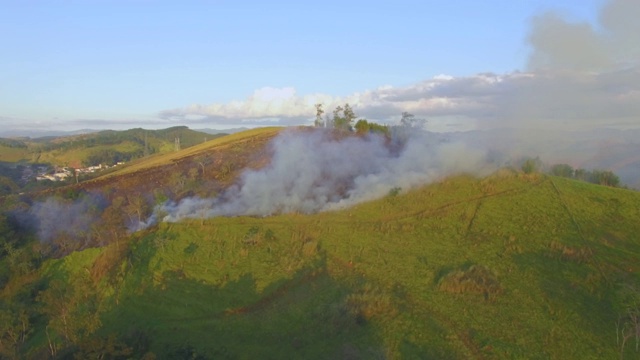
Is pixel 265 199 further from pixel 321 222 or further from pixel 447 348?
pixel 447 348

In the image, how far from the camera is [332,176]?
3519 cm

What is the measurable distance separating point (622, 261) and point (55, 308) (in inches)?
1042

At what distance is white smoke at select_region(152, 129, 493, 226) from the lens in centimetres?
3120

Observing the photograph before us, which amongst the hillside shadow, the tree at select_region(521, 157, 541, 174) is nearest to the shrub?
the hillside shadow

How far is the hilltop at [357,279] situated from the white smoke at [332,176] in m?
0.90

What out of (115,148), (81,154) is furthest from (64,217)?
(115,148)

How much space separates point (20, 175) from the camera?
3558 inches

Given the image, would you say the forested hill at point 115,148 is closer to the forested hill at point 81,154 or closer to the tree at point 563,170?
the forested hill at point 81,154

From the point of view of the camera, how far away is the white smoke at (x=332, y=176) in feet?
102

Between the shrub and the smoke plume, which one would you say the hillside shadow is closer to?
the shrub

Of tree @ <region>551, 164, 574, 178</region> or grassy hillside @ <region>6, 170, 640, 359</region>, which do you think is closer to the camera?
grassy hillside @ <region>6, 170, 640, 359</region>

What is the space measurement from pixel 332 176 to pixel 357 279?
42.5 feet

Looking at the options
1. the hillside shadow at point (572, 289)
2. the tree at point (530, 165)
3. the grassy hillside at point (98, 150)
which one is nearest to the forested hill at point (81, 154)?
the grassy hillside at point (98, 150)

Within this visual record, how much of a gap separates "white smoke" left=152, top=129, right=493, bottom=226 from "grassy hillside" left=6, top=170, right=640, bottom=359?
1403 millimetres
